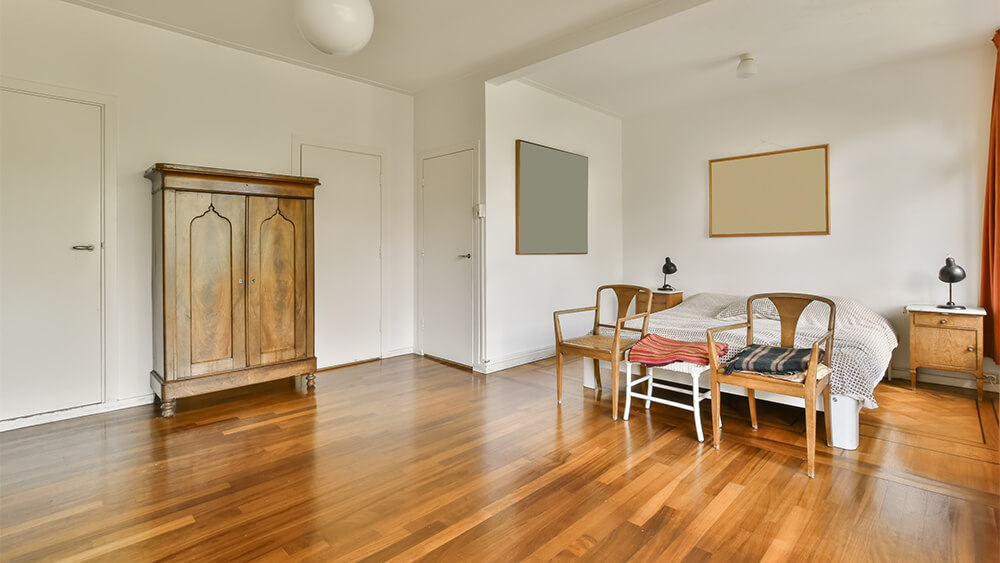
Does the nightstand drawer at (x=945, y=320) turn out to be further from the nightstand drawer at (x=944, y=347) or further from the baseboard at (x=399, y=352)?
the baseboard at (x=399, y=352)

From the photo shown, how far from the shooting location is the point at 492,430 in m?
3.03

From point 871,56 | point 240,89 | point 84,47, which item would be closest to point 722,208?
point 871,56

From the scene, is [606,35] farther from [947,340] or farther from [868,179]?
[947,340]

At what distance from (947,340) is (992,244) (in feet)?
2.68

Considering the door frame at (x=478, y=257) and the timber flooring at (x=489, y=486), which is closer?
the timber flooring at (x=489, y=486)

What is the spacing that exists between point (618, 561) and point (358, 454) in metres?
1.50

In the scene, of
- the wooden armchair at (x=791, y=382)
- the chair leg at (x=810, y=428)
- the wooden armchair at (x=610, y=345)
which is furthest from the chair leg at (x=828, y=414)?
the wooden armchair at (x=610, y=345)

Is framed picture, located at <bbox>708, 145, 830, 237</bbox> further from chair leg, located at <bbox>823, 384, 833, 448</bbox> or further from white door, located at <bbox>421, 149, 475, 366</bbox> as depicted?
white door, located at <bbox>421, 149, 475, 366</bbox>

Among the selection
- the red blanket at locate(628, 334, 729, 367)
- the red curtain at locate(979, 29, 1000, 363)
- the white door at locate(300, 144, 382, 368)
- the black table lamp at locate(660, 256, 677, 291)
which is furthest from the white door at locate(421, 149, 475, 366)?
the red curtain at locate(979, 29, 1000, 363)

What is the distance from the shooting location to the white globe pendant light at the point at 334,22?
8.08 ft

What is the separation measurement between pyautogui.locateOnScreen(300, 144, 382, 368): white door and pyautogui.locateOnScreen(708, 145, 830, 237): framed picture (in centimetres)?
349

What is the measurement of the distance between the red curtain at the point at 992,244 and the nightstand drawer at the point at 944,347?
0.65ft

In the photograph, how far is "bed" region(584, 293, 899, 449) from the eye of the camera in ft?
8.83

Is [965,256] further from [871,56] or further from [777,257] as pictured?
[871,56]
